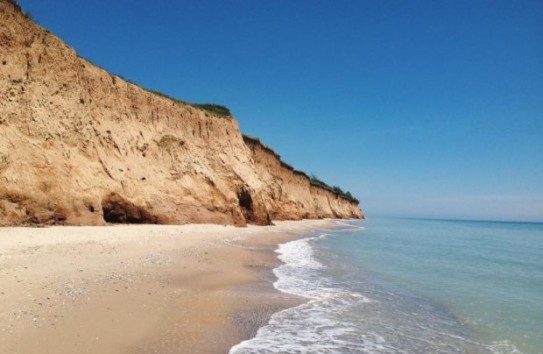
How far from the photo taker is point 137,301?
591cm

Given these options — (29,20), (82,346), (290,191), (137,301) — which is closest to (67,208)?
(29,20)

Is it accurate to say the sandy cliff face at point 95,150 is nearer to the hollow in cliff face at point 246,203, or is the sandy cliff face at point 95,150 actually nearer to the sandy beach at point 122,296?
the hollow in cliff face at point 246,203

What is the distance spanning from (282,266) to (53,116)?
34.8ft

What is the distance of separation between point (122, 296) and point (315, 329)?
2.96m

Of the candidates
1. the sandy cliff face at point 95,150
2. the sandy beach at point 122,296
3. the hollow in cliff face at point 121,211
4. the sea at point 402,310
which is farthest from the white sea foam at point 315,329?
the hollow in cliff face at point 121,211

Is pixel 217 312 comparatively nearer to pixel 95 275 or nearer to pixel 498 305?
pixel 95 275

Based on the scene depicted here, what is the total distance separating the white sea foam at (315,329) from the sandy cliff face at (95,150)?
9258 mm

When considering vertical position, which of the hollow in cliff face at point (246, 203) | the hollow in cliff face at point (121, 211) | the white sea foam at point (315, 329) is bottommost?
the white sea foam at point (315, 329)

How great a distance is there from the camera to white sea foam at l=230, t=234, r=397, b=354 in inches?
194

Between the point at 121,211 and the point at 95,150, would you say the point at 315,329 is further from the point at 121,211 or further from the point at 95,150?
the point at 95,150

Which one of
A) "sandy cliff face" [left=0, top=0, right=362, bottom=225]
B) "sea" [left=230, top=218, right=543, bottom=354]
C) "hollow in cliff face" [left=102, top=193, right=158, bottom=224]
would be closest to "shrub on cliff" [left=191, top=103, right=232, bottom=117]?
"sandy cliff face" [left=0, top=0, right=362, bottom=225]

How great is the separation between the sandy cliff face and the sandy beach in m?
2.45

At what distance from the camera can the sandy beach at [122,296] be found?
437cm

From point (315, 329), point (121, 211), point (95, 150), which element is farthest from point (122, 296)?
point (95, 150)
